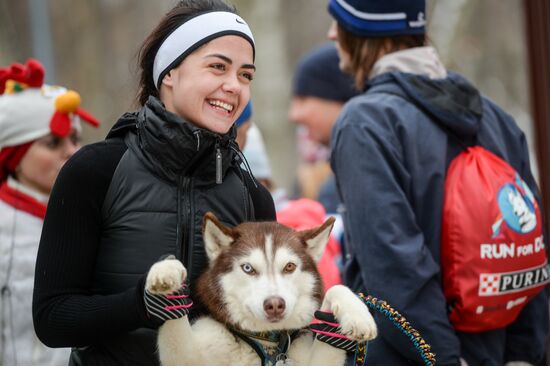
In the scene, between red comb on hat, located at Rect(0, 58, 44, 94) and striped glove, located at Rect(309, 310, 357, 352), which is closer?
striped glove, located at Rect(309, 310, 357, 352)

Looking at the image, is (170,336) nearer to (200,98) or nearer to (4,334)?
(200,98)

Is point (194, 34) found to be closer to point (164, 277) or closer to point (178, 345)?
point (164, 277)

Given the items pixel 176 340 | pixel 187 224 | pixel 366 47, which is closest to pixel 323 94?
pixel 366 47

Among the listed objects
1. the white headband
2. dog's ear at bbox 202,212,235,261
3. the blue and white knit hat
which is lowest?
dog's ear at bbox 202,212,235,261

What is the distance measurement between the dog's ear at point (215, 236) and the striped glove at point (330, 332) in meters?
0.38

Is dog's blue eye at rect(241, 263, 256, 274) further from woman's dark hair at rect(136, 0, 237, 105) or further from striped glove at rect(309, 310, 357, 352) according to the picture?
woman's dark hair at rect(136, 0, 237, 105)

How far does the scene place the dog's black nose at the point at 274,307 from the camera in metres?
2.62

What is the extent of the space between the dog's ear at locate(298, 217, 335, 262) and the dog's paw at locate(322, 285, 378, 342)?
189mm

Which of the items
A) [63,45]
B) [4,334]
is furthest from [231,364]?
[63,45]

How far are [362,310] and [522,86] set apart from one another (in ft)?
78.1

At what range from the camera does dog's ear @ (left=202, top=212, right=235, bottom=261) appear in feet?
8.96

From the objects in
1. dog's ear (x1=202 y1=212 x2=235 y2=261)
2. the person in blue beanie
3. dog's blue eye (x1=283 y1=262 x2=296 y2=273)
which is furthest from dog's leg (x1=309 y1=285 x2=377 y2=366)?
the person in blue beanie

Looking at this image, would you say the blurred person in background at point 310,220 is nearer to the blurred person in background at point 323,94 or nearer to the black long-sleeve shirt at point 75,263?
the blurred person in background at point 323,94

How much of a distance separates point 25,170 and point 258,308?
215 cm
